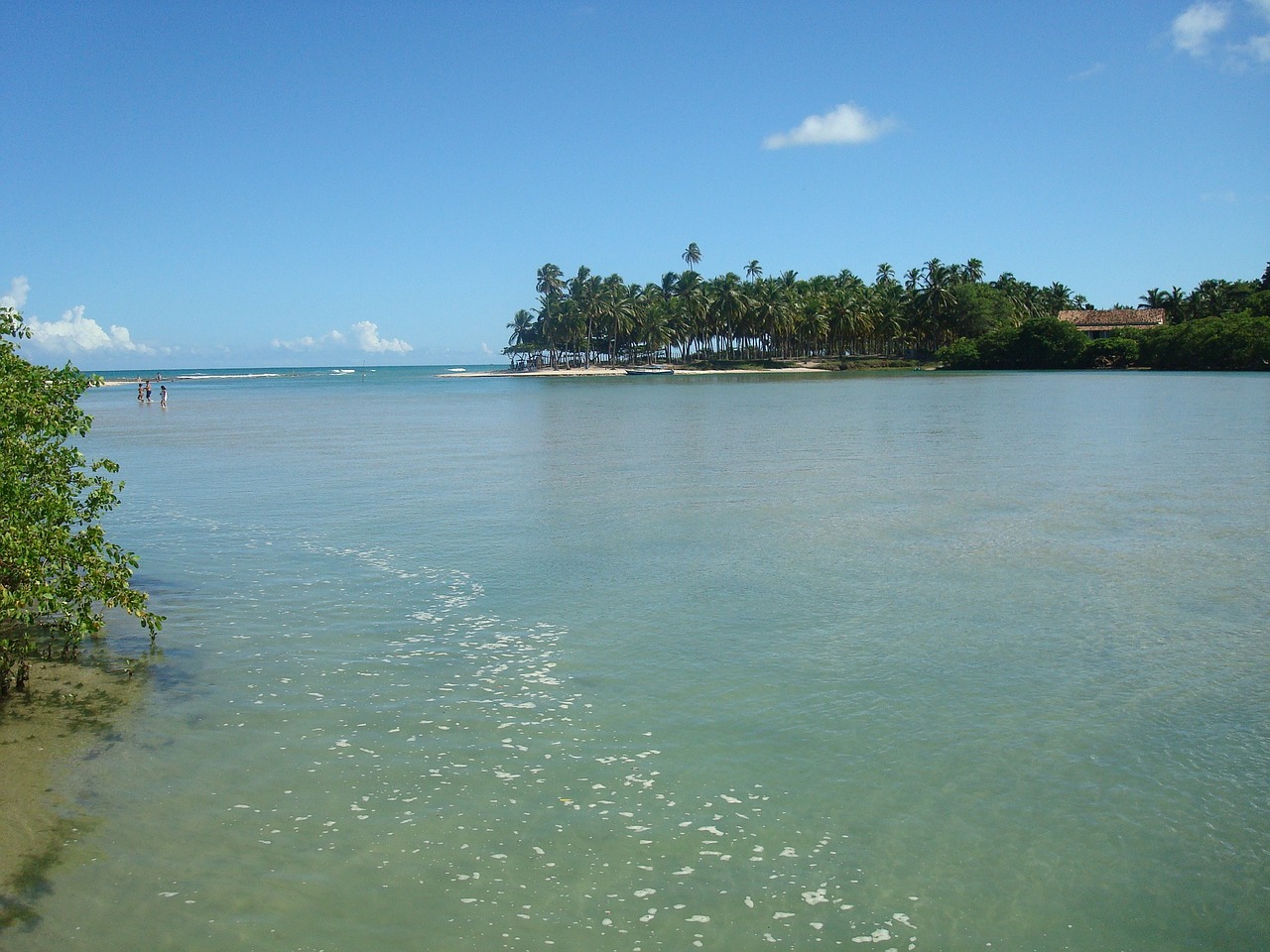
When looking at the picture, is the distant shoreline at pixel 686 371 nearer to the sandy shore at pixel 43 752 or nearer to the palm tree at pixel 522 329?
the palm tree at pixel 522 329

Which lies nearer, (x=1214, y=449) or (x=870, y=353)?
(x=1214, y=449)

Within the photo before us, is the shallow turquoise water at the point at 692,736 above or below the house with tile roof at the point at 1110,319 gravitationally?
below

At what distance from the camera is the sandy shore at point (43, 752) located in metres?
5.83

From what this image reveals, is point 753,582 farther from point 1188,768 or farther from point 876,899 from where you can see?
point 876,899

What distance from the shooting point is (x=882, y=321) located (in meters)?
132

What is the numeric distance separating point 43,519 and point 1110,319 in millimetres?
146160

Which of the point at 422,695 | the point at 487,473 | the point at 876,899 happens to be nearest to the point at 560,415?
the point at 487,473

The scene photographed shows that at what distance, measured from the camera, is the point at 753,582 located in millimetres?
12516

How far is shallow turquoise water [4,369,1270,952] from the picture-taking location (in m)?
5.34

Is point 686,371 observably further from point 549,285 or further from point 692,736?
point 692,736

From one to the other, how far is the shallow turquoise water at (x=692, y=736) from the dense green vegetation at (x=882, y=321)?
9770cm

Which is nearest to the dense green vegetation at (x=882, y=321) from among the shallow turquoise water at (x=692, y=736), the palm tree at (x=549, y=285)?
the palm tree at (x=549, y=285)

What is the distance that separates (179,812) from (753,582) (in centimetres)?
777

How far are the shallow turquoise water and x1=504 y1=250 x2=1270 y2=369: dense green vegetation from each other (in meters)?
97.7
